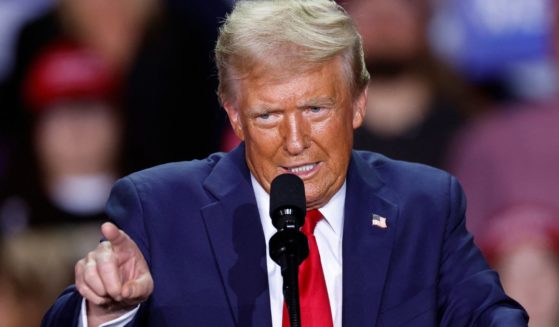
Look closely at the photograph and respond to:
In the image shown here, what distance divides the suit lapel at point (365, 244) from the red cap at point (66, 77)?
2099 mm

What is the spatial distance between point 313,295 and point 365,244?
18 cm

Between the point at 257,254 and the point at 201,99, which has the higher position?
the point at 257,254

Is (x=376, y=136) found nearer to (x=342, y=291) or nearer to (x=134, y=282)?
(x=342, y=291)

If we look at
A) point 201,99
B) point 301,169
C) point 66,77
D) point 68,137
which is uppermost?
point 301,169

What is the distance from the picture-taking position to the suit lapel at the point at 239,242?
238cm

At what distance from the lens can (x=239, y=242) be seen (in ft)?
8.06

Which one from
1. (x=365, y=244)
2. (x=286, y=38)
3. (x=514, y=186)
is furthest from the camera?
(x=514, y=186)

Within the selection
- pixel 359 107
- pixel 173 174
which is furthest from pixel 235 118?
pixel 359 107

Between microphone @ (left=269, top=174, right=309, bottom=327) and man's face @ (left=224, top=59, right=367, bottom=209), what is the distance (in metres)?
0.34

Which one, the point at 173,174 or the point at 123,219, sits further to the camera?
the point at 173,174

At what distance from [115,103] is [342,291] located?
2.33 meters

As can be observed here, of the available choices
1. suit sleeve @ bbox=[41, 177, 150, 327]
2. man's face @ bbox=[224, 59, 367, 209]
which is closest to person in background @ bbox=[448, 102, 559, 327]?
man's face @ bbox=[224, 59, 367, 209]

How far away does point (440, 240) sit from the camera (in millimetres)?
2574

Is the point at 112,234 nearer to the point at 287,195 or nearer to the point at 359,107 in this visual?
the point at 287,195
